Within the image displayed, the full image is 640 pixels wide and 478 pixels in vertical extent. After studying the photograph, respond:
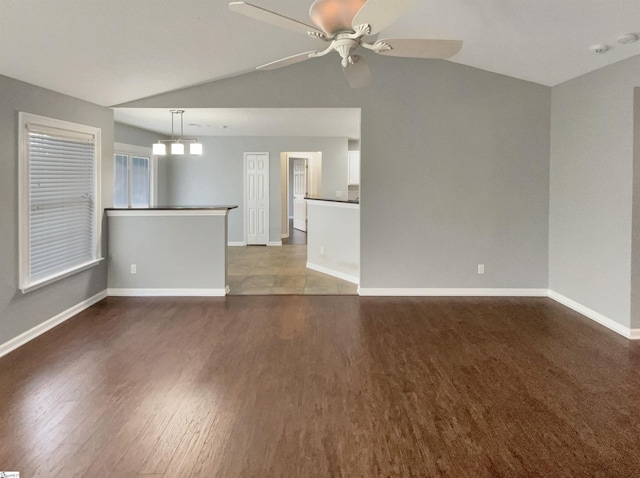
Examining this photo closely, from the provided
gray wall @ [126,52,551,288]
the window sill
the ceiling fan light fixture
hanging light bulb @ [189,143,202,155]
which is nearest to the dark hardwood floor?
the window sill

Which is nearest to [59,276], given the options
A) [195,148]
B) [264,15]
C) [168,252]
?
[168,252]

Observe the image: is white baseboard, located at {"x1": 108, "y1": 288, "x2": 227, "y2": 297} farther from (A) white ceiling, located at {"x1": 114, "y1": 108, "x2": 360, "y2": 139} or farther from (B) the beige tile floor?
(A) white ceiling, located at {"x1": 114, "y1": 108, "x2": 360, "y2": 139}

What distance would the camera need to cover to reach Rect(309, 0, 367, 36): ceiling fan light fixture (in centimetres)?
217

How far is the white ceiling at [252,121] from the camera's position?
230 inches

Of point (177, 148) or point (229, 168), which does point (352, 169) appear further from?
point (177, 148)

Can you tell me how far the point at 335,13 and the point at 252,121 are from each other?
4.98m

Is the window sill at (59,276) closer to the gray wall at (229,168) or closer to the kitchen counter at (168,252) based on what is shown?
the kitchen counter at (168,252)

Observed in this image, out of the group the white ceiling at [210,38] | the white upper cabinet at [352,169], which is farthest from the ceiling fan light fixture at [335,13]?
the white upper cabinet at [352,169]

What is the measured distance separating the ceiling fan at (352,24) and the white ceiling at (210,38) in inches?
49.2

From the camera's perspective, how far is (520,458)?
219 cm

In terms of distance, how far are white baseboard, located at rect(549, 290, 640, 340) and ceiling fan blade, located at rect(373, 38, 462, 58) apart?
3081 millimetres

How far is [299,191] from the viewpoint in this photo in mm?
13922

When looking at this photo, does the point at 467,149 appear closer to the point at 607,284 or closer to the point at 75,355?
the point at 607,284

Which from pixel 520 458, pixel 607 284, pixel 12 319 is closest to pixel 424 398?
pixel 520 458
